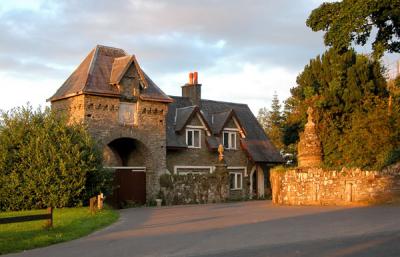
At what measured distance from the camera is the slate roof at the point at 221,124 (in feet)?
134

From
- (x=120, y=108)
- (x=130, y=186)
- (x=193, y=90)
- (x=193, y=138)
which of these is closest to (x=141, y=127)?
(x=120, y=108)

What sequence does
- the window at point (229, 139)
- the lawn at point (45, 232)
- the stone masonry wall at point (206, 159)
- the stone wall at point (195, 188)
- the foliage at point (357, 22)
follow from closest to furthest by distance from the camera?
the lawn at point (45, 232) < the foliage at point (357, 22) < the stone wall at point (195, 188) < the stone masonry wall at point (206, 159) < the window at point (229, 139)

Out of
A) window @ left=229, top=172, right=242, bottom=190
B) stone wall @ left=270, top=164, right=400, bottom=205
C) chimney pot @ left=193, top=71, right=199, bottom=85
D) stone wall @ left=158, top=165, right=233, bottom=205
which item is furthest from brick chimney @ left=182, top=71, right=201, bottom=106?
stone wall @ left=270, top=164, right=400, bottom=205

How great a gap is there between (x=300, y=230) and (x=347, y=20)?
6.91m

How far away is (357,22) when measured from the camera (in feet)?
58.1

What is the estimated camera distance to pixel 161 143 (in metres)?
37.6

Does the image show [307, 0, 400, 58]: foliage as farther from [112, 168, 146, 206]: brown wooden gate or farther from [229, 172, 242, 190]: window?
[229, 172, 242, 190]: window

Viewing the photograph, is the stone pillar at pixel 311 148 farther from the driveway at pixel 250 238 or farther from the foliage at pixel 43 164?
the foliage at pixel 43 164

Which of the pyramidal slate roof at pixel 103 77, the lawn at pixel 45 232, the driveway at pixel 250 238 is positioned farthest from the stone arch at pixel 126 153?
the driveway at pixel 250 238

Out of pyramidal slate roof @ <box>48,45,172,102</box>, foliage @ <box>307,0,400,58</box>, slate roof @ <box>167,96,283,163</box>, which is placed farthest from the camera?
slate roof @ <box>167,96,283,163</box>

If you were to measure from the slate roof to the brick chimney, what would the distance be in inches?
22.2

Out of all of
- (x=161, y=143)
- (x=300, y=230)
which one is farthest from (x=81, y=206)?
(x=300, y=230)

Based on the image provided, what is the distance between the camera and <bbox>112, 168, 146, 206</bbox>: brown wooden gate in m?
34.2

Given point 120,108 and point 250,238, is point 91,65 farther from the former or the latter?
point 250,238
